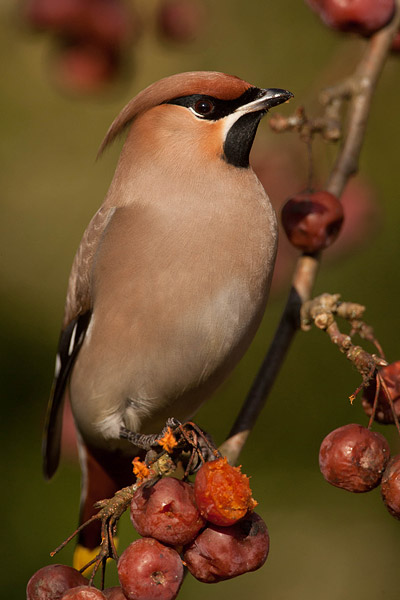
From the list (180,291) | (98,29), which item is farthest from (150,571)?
(98,29)

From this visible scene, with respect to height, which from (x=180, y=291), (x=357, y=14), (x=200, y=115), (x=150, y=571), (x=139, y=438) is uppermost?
(x=357, y=14)

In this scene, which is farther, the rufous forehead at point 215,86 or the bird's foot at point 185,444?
the rufous forehead at point 215,86

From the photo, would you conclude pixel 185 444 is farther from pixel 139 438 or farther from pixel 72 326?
pixel 72 326

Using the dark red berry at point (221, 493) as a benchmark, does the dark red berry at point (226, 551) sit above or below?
below

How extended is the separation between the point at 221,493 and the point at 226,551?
161mm

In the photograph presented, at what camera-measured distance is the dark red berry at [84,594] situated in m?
2.16

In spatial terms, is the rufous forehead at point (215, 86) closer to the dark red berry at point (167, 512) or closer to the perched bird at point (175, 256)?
the perched bird at point (175, 256)

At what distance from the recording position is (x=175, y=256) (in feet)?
9.87

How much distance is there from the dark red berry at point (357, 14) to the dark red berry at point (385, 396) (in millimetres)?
1218

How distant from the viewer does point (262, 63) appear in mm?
3750

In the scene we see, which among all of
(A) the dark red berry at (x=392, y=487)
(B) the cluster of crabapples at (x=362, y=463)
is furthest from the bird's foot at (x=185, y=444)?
(A) the dark red berry at (x=392, y=487)

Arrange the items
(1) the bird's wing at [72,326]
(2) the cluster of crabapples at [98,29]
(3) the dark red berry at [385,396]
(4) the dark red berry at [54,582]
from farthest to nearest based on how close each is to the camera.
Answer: (2) the cluster of crabapples at [98,29]
(1) the bird's wing at [72,326]
(3) the dark red berry at [385,396]
(4) the dark red berry at [54,582]

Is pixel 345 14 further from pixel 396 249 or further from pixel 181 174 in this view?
pixel 396 249

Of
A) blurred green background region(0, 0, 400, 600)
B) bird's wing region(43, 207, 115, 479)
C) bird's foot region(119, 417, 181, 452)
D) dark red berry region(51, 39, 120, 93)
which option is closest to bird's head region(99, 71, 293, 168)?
bird's wing region(43, 207, 115, 479)
